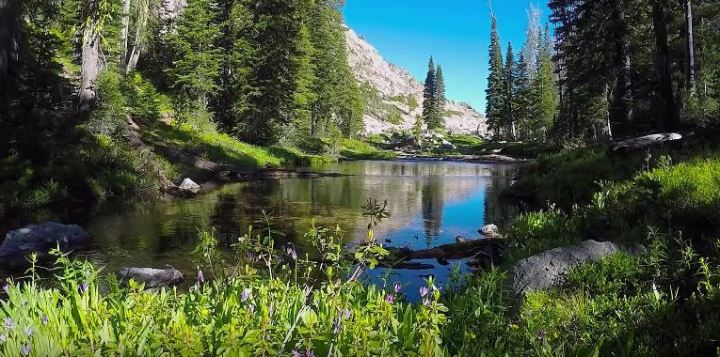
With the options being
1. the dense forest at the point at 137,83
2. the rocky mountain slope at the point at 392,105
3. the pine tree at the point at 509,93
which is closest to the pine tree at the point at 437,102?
the rocky mountain slope at the point at 392,105

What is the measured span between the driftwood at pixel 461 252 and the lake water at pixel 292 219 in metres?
0.39

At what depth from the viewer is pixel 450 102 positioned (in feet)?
654

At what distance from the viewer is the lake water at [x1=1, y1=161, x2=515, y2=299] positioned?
9.41m

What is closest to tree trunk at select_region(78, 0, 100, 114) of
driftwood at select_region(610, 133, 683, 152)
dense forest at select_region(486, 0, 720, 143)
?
driftwood at select_region(610, 133, 683, 152)

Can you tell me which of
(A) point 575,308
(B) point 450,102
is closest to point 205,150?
(A) point 575,308

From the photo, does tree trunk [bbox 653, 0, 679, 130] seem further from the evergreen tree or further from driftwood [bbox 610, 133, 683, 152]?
the evergreen tree

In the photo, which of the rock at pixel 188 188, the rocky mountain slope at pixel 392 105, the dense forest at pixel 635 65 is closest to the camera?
the rock at pixel 188 188

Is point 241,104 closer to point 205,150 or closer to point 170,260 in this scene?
point 205,150

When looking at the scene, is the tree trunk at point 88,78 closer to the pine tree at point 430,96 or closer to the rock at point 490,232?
the rock at point 490,232

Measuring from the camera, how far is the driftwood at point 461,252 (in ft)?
30.7

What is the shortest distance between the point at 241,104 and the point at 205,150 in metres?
8.46

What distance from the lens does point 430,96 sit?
119062 mm

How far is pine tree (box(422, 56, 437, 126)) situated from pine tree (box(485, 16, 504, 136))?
1407cm

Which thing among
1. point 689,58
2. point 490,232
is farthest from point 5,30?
point 689,58
